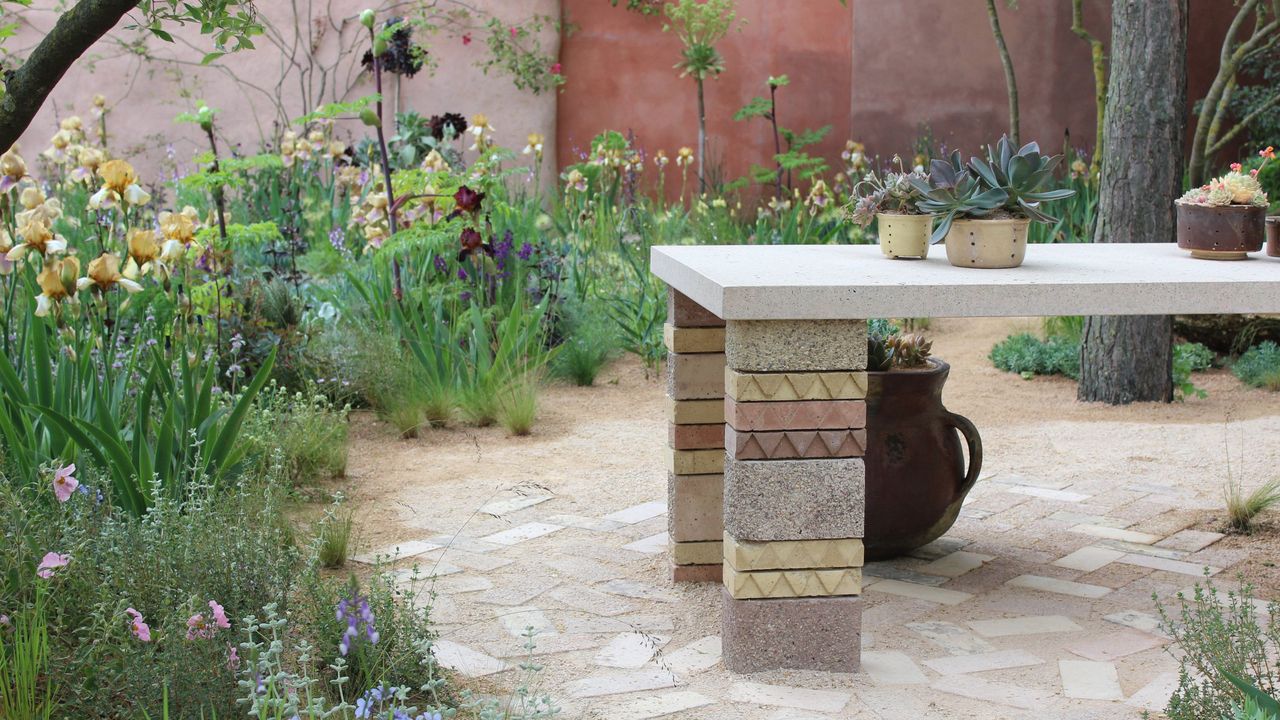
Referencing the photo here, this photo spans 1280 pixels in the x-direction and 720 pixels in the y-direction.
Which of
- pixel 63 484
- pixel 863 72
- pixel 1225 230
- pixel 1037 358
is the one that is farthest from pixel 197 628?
pixel 863 72

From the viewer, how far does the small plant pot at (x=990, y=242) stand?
3398 mm

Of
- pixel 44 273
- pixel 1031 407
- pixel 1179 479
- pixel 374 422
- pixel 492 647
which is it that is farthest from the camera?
pixel 1031 407

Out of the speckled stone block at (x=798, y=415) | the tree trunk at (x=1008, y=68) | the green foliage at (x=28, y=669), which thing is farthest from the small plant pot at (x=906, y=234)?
the tree trunk at (x=1008, y=68)

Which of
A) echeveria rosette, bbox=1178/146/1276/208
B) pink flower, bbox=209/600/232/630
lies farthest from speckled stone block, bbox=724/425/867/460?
echeveria rosette, bbox=1178/146/1276/208

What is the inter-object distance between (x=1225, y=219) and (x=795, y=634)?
5.73 ft

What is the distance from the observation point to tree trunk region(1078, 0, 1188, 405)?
6414 mm

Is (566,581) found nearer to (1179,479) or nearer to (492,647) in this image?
(492,647)

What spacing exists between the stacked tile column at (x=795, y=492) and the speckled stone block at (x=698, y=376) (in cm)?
64

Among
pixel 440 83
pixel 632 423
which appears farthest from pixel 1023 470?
pixel 440 83

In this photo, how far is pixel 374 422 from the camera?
6.09 m

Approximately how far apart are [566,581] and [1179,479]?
104 inches

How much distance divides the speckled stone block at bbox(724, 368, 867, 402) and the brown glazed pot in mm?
765

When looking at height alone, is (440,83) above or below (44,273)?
above

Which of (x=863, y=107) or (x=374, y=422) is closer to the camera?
(x=374, y=422)
